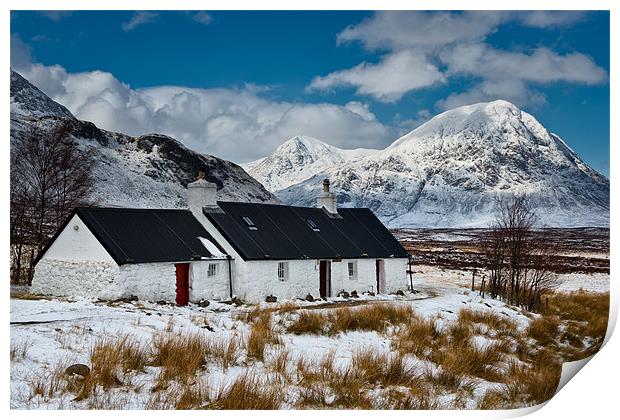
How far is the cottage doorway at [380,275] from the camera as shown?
22391 mm

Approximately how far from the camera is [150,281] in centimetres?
1638

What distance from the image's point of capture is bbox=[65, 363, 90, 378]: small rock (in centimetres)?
813

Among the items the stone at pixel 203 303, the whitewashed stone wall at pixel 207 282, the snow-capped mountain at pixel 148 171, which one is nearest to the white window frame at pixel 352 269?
the whitewashed stone wall at pixel 207 282

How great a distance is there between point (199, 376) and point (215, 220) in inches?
415

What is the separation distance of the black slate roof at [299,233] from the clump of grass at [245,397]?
1001 cm

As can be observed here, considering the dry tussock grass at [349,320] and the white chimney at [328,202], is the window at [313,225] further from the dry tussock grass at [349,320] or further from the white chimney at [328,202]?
the dry tussock grass at [349,320]

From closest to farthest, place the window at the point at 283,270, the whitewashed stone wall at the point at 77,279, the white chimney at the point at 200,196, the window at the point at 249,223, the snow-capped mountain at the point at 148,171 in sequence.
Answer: the whitewashed stone wall at the point at 77,279 < the window at the point at 283,270 < the white chimney at the point at 200,196 < the window at the point at 249,223 < the snow-capped mountain at the point at 148,171

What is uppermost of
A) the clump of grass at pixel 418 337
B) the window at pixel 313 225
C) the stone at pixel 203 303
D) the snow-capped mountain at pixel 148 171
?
the snow-capped mountain at pixel 148 171

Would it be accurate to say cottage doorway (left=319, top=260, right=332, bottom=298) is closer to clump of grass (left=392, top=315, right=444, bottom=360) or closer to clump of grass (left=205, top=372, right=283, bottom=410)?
clump of grass (left=392, top=315, right=444, bottom=360)

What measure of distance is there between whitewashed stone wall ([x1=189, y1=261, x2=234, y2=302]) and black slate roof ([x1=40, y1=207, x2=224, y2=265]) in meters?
0.30

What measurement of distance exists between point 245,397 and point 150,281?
8.72 m
